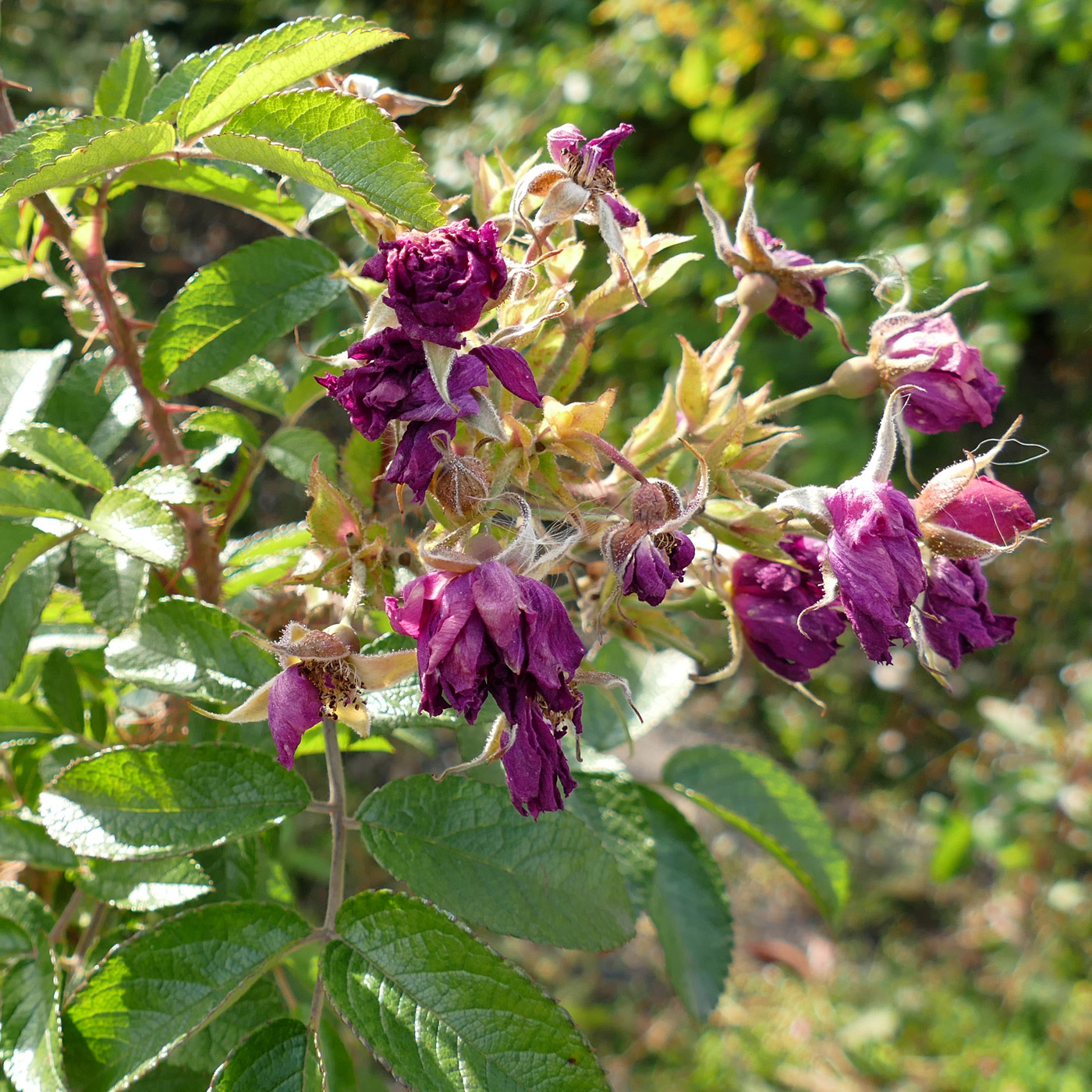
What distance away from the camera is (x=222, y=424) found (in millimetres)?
800

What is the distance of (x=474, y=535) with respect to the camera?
1.80 ft

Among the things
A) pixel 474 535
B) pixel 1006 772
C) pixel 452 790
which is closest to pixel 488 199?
pixel 474 535

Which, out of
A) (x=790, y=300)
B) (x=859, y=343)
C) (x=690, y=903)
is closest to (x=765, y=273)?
(x=790, y=300)

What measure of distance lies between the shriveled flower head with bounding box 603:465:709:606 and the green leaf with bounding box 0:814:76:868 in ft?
1.69

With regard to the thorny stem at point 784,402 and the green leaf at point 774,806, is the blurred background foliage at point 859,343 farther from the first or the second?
the thorny stem at point 784,402

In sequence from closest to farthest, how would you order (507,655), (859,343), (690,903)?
(507,655), (690,903), (859,343)

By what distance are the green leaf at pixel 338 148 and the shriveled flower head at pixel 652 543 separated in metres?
0.20

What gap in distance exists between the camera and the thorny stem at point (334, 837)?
2.14 feet

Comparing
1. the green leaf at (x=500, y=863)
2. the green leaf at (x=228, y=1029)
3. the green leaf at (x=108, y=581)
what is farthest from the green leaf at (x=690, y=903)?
the green leaf at (x=108, y=581)

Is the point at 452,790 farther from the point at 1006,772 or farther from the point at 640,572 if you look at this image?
the point at 1006,772

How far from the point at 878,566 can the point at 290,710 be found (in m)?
0.34

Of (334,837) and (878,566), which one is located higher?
A: (878,566)

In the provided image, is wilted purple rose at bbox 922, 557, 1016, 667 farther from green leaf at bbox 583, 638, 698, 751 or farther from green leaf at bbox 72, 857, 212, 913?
green leaf at bbox 72, 857, 212, 913

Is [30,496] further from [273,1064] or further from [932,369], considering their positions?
[932,369]
